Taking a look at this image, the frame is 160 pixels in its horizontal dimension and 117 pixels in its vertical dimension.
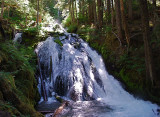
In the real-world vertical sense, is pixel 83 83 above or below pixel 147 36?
below

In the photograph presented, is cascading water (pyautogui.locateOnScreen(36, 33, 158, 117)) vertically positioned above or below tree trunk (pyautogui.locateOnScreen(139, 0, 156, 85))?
below

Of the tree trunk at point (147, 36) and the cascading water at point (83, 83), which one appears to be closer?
the cascading water at point (83, 83)

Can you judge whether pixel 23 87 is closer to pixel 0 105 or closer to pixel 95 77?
pixel 0 105

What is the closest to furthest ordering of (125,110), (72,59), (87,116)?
(87,116) → (125,110) → (72,59)

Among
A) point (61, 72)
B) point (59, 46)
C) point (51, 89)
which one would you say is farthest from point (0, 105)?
point (59, 46)

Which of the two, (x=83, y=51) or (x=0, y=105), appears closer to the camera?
(x=0, y=105)

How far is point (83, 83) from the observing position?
33.7 feet

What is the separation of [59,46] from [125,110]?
851 centimetres

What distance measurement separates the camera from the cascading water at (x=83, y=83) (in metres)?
7.35

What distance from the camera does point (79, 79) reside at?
10.5m

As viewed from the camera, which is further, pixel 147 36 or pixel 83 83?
pixel 83 83

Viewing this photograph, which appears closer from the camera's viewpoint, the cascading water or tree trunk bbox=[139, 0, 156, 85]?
the cascading water

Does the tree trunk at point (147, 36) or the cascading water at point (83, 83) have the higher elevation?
the tree trunk at point (147, 36)

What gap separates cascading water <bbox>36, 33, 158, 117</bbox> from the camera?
7.35 metres
